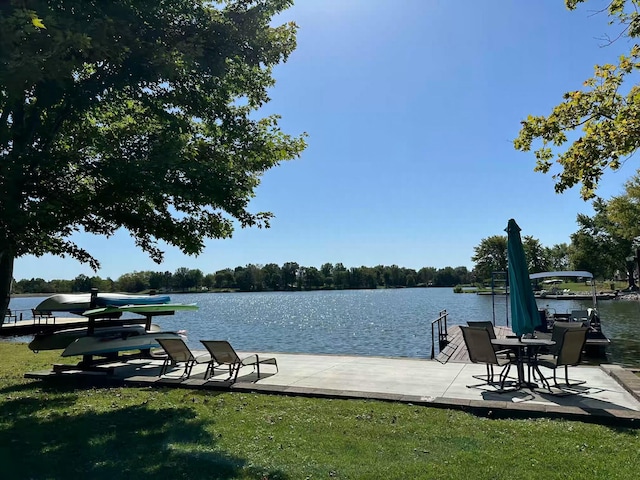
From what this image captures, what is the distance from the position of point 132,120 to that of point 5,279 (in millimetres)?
3110

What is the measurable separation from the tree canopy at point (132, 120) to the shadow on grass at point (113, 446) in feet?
6.64

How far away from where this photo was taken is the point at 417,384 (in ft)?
24.0

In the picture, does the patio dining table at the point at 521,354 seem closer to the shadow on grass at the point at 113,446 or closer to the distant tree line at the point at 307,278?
the shadow on grass at the point at 113,446

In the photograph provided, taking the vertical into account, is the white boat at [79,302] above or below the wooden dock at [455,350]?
above

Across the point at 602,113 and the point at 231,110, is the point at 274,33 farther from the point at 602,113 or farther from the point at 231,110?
the point at 602,113

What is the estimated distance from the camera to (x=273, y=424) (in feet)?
16.9

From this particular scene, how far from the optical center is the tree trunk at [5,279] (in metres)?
5.99

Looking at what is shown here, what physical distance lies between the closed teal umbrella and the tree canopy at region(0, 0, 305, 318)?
390cm

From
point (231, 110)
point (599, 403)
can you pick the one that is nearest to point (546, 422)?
point (599, 403)

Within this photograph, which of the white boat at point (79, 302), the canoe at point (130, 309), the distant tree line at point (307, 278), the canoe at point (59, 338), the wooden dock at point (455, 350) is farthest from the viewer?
the distant tree line at point (307, 278)

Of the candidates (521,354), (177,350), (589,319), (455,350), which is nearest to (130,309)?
(177,350)

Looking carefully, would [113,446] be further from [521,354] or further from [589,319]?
[589,319]

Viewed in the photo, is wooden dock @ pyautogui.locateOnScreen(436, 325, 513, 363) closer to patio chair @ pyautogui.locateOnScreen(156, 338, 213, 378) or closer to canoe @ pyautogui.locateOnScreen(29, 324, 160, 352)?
patio chair @ pyautogui.locateOnScreen(156, 338, 213, 378)

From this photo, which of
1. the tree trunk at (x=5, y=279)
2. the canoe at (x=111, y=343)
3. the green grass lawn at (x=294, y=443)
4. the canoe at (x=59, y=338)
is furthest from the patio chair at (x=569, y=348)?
the canoe at (x=59, y=338)
